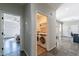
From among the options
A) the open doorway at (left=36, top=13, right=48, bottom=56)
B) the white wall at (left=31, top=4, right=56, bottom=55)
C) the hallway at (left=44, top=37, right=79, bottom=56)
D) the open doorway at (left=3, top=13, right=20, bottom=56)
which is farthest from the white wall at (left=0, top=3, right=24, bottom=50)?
the hallway at (left=44, top=37, right=79, bottom=56)

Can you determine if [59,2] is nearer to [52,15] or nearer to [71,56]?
[52,15]

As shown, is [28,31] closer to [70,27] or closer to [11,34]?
[11,34]

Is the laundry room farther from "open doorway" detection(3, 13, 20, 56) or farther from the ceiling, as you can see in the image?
"open doorway" detection(3, 13, 20, 56)

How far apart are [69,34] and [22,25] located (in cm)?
122

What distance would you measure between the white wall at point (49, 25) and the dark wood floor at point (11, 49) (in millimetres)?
354

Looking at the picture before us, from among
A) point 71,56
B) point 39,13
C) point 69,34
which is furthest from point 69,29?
point 39,13

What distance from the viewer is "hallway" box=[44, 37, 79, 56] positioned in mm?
2199

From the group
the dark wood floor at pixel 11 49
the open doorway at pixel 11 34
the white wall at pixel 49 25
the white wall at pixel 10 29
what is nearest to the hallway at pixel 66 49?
the white wall at pixel 49 25

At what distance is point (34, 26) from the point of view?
2.07 m

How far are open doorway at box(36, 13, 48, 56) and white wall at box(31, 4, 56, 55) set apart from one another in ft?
0.29

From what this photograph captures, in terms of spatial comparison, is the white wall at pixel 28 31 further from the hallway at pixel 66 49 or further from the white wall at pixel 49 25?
the hallway at pixel 66 49

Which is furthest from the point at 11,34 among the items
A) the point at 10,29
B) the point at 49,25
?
the point at 49,25

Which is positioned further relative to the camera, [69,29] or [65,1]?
[69,29]

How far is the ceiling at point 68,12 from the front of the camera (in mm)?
2132
